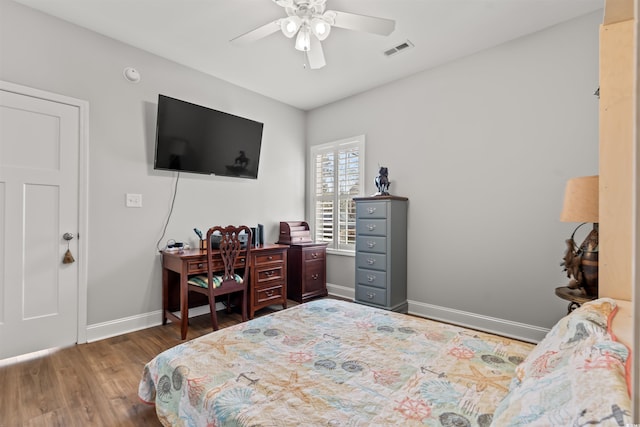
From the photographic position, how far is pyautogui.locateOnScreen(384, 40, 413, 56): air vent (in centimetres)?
279

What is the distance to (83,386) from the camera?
194cm

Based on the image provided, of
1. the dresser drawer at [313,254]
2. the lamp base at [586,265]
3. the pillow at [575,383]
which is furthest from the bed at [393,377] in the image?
the dresser drawer at [313,254]

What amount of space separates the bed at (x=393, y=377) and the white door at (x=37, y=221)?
166cm

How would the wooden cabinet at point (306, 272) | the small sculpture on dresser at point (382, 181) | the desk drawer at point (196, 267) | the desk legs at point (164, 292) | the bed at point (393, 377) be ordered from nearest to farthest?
the bed at point (393, 377) < the desk drawer at point (196, 267) < the desk legs at point (164, 292) < the small sculpture on dresser at point (382, 181) < the wooden cabinet at point (306, 272)

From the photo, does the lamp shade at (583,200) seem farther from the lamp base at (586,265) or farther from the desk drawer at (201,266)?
the desk drawer at (201,266)

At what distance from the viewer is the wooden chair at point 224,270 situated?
9.09 feet

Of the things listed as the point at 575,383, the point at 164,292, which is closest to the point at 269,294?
the point at 164,292

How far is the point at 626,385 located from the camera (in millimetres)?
599

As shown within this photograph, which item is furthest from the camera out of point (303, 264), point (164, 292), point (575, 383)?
point (303, 264)

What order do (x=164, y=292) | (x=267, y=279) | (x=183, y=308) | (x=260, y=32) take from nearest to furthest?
(x=260, y=32), (x=183, y=308), (x=164, y=292), (x=267, y=279)

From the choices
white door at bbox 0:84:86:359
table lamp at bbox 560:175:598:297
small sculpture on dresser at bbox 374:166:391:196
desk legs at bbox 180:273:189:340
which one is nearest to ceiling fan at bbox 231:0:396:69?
table lamp at bbox 560:175:598:297

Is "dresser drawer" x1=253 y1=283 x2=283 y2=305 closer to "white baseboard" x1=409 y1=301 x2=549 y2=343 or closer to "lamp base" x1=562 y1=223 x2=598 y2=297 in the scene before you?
"white baseboard" x1=409 y1=301 x2=549 y2=343

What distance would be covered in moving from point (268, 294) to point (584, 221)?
2844 millimetres

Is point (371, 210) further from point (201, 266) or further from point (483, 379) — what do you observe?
point (483, 379)
